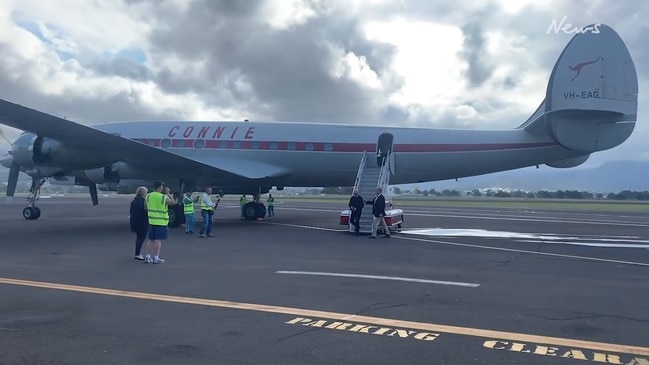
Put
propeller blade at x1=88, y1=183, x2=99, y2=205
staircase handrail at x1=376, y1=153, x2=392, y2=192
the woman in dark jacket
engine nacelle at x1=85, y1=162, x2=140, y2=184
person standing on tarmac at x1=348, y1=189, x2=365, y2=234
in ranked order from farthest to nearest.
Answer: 1. propeller blade at x1=88, y1=183, x2=99, y2=205
2. engine nacelle at x1=85, y1=162, x2=140, y2=184
3. staircase handrail at x1=376, y1=153, x2=392, y2=192
4. person standing on tarmac at x1=348, y1=189, x2=365, y2=234
5. the woman in dark jacket

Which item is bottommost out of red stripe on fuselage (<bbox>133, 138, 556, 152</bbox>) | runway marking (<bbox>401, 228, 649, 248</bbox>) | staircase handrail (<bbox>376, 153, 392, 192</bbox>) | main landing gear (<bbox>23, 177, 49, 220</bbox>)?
runway marking (<bbox>401, 228, 649, 248</bbox>)

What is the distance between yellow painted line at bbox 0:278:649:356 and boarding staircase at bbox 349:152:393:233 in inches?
495

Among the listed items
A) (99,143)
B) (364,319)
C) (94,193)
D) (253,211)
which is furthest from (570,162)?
(94,193)

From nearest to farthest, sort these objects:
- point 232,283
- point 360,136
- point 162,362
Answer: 1. point 162,362
2. point 232,283
3. point 360,136

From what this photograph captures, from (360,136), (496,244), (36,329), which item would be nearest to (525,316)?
(36,329)

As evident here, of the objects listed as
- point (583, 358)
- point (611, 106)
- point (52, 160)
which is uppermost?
point (611, 106)

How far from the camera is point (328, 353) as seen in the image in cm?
616

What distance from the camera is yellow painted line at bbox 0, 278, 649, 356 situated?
648 centimetres

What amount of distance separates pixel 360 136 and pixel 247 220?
6865 millimetres

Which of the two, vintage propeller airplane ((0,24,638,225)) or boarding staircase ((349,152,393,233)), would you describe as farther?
boarding staircase ((349,152,393,233))

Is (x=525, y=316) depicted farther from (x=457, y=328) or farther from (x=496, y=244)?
(x=496, y=244)

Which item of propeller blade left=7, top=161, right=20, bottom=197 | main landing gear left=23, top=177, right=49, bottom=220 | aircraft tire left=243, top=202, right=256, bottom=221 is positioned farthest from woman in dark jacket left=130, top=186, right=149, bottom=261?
aircraft tire left=243, top=202, right=256, bottom=221

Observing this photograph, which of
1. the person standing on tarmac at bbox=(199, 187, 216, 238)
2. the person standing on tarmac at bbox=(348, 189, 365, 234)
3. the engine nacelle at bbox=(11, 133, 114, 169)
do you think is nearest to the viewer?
the person standing on tarmac at bbox=(199, 187, 216, 238)

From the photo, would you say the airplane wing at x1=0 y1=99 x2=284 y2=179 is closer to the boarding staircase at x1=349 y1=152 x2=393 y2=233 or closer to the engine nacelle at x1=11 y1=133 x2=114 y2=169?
the engine nacelle at x1=11 y1=133 x2=114 y2=169
